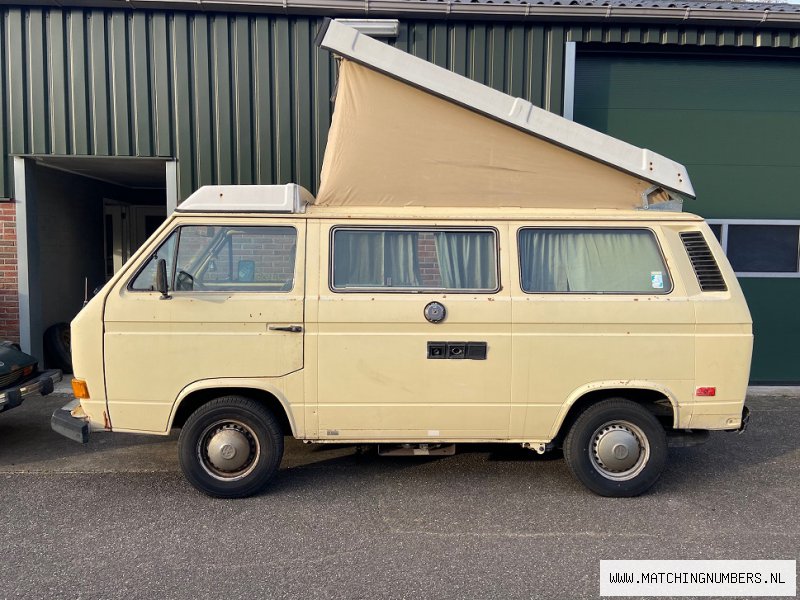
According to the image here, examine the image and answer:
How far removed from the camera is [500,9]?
7129 mm

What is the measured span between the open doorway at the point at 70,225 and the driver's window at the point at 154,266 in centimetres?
359

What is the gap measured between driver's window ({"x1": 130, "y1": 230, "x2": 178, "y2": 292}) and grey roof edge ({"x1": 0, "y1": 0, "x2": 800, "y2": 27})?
4.30 m

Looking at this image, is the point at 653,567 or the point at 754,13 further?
the point at 754,13

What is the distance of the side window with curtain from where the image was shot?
4.13 m

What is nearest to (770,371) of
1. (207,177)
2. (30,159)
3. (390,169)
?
(390,169)

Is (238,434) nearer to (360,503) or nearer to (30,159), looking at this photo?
(360,503)

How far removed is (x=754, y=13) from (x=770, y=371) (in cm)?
478

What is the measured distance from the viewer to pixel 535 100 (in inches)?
295

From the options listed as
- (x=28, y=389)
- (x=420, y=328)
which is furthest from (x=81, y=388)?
(x=420, y=328)

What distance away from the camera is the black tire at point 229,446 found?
4.12 meters

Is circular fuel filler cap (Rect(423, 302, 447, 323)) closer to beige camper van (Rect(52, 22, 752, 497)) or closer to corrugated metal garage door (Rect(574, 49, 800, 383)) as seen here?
beige camper van (Rect(52, 22, 752, 497))

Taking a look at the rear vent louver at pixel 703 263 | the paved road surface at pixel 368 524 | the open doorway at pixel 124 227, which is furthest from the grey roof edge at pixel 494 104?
the open doorway at pixel 124 227

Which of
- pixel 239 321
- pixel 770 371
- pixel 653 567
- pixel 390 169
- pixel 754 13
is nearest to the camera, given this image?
pixel 653 567

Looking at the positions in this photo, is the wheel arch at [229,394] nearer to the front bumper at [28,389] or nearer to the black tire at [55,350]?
the front bumper at [28,389]
